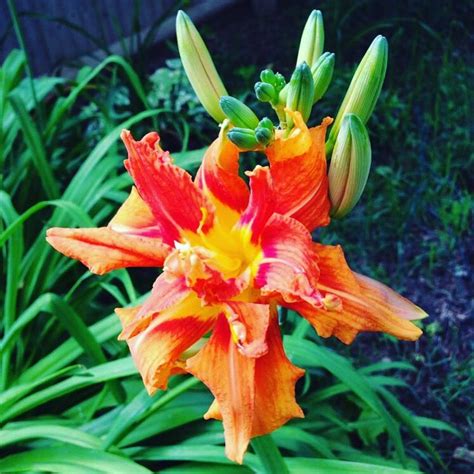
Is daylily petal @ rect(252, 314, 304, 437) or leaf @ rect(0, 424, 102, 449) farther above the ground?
daylily petal @ rect(252, 314, 304, 437)

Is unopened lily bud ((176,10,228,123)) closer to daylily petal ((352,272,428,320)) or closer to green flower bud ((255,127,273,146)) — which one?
green flower bud ((255,127,273,146))

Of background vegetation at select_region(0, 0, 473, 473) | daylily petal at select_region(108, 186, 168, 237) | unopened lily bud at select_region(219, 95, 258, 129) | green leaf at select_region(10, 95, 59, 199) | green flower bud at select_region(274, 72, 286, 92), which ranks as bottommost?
background vegetation at select_region(0, 0, 473, 473)

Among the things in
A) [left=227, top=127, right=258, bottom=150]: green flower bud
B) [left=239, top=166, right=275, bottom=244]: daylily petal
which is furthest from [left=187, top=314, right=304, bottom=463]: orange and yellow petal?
[left=227, top=127, right=258, bottom=150]: green flower bud

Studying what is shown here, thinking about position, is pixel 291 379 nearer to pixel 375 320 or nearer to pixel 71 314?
pixel 375 320

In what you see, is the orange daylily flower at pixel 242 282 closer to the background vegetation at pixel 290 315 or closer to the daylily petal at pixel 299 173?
the daylily petal at pixel 299 173

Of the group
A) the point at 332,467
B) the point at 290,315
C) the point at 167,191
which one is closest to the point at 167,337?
the point at 167,191

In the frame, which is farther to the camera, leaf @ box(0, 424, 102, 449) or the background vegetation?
the background vegetation

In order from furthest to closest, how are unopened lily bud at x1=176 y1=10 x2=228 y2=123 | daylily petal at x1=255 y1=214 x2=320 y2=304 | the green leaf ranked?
the green leaf → unopened lily bud at x1=176 y1=10 x2=228 y2=123 → daylily petal at x1=255 y1=214 x2=320 y2=304

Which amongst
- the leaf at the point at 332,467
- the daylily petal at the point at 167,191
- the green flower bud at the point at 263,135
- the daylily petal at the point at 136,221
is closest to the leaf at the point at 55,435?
the leaf at the point at 332,467
